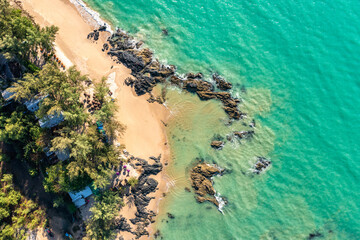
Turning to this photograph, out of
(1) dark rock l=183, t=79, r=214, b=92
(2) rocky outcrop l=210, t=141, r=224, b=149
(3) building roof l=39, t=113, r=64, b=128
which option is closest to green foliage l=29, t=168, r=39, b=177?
(3) building roof l=39, t=113, r=64, b=128

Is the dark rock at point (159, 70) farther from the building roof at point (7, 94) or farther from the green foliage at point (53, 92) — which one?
the building roof at point (7, 94)

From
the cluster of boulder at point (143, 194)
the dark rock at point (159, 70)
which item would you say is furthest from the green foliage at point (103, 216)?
the dark rock at point (159, 70)

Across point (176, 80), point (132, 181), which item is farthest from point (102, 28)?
point (132, 181)

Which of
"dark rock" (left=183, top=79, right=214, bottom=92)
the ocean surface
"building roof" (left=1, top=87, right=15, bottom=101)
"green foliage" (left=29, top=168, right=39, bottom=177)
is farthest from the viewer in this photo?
"dark rock" (left=183, top=79, right=214, bottom=92)

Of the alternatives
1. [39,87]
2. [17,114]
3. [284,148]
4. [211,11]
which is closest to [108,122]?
[39,87]

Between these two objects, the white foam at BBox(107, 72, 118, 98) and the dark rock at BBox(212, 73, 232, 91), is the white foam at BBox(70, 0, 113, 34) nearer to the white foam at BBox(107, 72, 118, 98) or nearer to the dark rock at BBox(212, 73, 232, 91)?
the white foam at BBox(107, 72, 118, 98)

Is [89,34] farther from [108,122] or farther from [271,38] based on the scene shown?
[271,38]

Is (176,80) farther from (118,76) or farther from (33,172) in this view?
(33,172)

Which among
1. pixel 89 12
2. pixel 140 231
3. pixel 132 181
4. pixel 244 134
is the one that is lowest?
pixel 140 231
